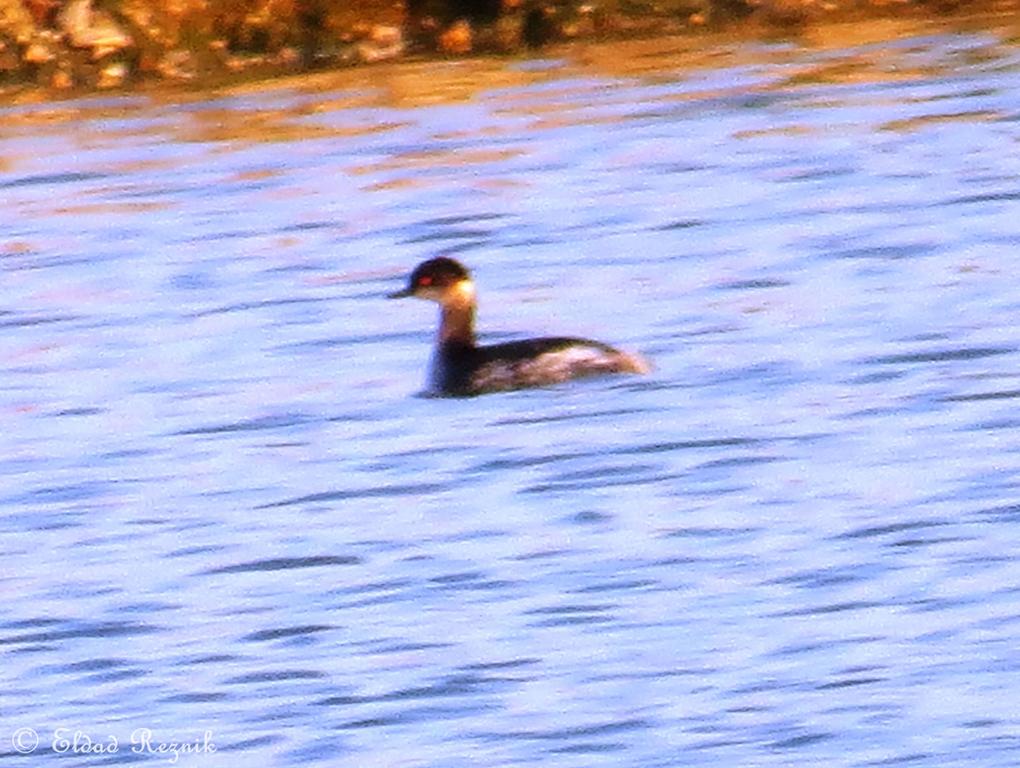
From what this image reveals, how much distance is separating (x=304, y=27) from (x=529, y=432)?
13.3 meters

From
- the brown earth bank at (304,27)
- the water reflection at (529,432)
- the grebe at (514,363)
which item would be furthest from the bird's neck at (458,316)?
the brown earth bank at (304,27)

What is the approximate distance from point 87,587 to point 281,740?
2.06 meters

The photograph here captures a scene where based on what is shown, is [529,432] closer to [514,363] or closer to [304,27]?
[514,363]

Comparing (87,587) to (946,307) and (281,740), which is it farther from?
(946,307)

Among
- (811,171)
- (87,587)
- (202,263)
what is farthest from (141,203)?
(87,587)

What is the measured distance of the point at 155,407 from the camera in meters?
15.0

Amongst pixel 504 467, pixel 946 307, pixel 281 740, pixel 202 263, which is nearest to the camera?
pixel 281 740

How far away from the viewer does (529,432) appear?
14133mm

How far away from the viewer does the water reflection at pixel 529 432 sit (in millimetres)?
9828

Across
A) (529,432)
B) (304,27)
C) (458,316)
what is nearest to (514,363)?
(458,316)

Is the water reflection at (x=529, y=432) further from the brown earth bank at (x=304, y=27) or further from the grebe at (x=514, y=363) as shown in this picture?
the brown earth bank at (x=304, y=27)

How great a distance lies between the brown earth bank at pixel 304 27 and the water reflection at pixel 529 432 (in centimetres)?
113

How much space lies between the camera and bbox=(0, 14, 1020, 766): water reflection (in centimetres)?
983

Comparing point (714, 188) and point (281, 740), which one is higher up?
point (281, 740)
